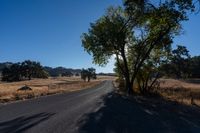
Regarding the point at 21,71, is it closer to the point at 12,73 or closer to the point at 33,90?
the point at 12,73

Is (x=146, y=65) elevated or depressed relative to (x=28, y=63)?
depressed

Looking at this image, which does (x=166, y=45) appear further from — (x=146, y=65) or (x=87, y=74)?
(x=87, y=74)

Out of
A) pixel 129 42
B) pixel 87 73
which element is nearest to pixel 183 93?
pixel 129 42

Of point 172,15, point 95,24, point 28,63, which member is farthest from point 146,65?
point 28,63

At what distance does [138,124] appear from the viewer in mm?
14375

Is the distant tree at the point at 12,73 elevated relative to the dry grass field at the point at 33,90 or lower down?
elevated

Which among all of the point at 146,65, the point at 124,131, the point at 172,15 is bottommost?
the point at 124,131

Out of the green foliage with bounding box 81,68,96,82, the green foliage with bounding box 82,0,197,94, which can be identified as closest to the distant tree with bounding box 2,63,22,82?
the green foliage with bounding box 81,68,96,82

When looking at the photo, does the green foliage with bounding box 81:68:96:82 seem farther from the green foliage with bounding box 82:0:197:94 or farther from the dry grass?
the green foliage with bounding box 82:0:197:94

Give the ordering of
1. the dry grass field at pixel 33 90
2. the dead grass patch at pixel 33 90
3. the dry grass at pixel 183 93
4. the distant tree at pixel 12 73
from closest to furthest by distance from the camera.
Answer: the dry grass at pixel 183 93 → the dead grass patch at pixel 33 90 → the dry grass field at pixel 33 90 → the distant tree at pixel 12 73

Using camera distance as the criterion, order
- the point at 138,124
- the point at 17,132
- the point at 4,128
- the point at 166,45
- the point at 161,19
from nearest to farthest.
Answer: the point at 17,132 → the point at 4,128 → the point at 138,124 → the point at 161,19 → the point at 166,45

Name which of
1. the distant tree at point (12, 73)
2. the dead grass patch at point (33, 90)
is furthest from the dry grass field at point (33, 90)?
the distant tree at point (12, 73)

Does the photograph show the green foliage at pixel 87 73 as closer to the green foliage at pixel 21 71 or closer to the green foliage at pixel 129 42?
the green foliage at pixel 21 71

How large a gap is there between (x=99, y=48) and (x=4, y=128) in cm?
3698
